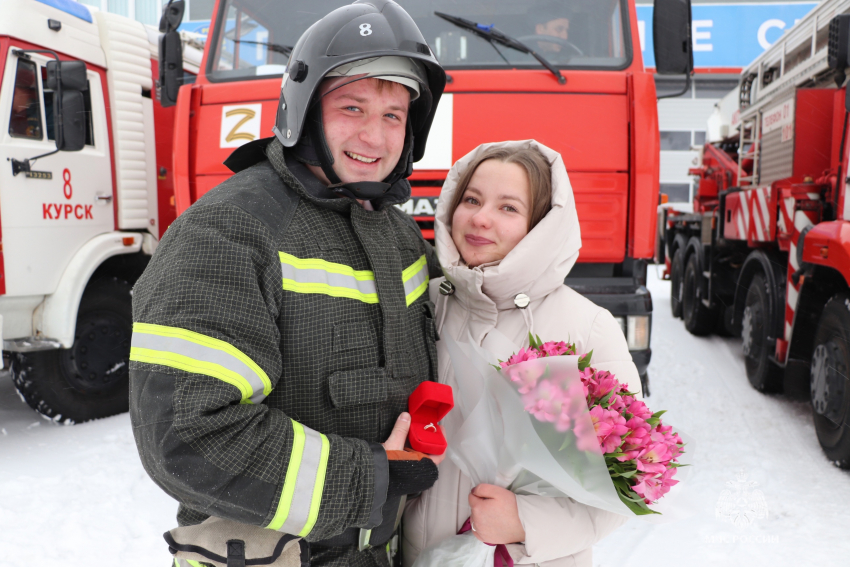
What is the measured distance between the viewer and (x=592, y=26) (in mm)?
3535

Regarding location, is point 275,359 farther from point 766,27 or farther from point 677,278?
point 766,27

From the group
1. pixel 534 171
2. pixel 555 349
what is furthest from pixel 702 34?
pixel 555 349

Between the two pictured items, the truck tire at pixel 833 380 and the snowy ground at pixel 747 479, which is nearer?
the snowy ground at pixel 747 479

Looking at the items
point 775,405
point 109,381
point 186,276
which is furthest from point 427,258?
point 775,405

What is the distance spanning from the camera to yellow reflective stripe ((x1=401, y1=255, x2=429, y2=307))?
5.04 feet

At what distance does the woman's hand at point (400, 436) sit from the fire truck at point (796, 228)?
3171mm

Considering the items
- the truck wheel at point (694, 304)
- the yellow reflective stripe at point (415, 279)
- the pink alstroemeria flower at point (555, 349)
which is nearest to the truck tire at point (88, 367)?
the yellow reflective stripe at point (415, 279)

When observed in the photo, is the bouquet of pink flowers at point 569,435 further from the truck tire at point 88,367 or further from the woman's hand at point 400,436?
the truck tire at point 88,367

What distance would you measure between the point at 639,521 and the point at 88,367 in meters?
3.86

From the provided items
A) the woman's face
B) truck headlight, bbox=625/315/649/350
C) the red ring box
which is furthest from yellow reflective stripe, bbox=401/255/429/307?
truck headlight, bbox=625/315/649/350

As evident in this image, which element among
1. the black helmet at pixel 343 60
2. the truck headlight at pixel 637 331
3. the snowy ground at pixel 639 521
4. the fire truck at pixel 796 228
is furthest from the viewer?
the fire truck at pixel 796 228

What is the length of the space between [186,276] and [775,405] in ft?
17.2

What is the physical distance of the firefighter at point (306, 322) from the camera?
3.57 ft

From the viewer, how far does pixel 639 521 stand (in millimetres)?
3223
